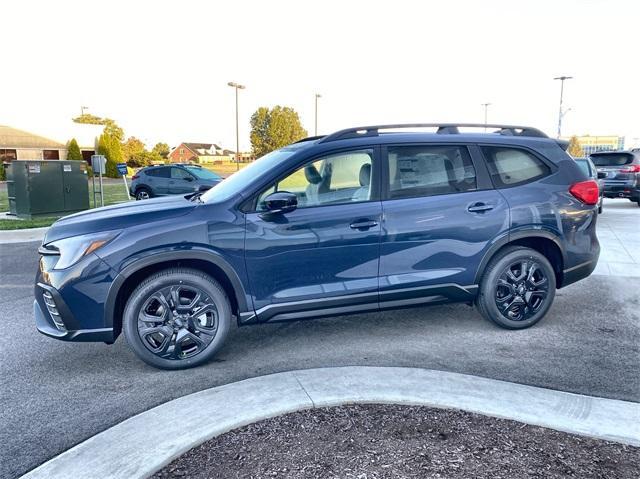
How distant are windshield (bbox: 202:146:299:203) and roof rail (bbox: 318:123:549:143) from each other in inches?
16.3

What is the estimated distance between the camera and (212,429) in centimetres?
282

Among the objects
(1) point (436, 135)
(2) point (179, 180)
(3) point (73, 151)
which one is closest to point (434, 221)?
(1) point (436, 135)

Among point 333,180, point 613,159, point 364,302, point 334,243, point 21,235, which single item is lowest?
point 21,235

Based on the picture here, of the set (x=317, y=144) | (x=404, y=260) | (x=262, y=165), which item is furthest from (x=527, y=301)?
(x=262, y=165)

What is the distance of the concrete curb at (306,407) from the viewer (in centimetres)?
259

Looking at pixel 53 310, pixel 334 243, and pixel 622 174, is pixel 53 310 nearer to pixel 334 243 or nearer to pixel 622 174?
pixel 334 243

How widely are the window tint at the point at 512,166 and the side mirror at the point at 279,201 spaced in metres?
1.92

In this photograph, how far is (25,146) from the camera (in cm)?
4259

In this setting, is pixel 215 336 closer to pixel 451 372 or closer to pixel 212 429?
pixel 212 429

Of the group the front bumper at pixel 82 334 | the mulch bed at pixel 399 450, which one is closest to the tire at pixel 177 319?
the front bumper at pixel 82 334

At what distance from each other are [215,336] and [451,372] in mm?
1843

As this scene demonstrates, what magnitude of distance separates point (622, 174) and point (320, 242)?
1426 cm

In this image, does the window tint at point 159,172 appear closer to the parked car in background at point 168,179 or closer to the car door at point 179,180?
the parked car in background at point 168,179

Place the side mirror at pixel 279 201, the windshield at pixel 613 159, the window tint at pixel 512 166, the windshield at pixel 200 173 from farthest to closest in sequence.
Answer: the windshield at pixel 200 173 → the windshield at pixel 613 159 → the window tint at pixel 512 166 → the side mirror at pixel 279 201
